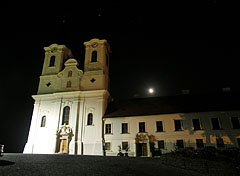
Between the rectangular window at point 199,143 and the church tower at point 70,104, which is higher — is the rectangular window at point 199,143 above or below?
below

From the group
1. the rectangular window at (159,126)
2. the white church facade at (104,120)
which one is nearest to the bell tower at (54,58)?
the white church facade at (104,120)

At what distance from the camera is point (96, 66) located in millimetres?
31484

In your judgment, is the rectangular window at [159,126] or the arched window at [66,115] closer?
the rectangular window at [159,126]

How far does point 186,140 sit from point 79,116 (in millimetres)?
15261

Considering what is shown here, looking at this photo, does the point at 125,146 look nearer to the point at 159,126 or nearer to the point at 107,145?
the point at 107,145

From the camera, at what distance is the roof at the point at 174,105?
993 inches

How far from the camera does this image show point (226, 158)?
11484 millimetres

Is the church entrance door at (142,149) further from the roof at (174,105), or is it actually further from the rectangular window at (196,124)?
the rectangular window at (196,124)

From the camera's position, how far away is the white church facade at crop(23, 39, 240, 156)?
77.5ft

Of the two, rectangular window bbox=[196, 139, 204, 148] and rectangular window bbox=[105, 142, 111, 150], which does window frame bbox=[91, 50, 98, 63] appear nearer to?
rectangular window bbox=[105, 142, 111, 150]

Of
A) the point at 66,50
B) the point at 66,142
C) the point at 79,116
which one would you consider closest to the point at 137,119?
the point at 79,116

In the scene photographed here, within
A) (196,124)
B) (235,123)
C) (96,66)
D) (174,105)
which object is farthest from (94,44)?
(235,123)

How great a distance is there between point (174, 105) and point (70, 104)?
617 inches

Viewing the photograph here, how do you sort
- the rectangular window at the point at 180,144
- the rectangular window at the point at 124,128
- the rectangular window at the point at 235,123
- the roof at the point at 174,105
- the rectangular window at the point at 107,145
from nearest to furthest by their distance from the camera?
the rectangular window at the point at 235,123, the rectangular window at the point at 180,144, the rectangular window at the point at 107,145, the roof at the point at 174,105, the rectangular window at the point at 124,128
